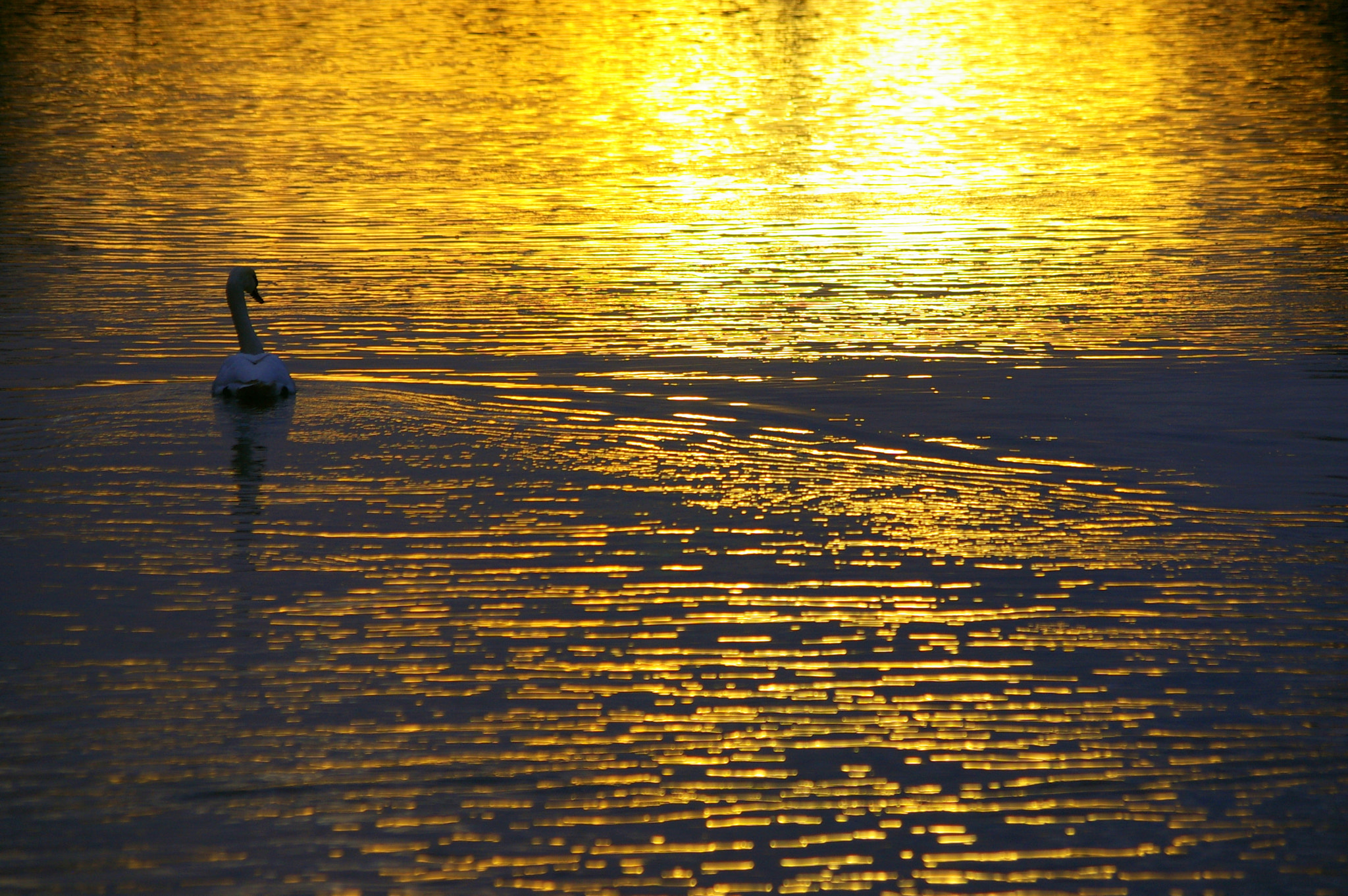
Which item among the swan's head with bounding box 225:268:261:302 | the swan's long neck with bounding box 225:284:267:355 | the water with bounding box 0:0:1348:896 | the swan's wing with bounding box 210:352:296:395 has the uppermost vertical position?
the swan's head with bounding box 225:268:261:302

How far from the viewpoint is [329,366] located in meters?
12.7

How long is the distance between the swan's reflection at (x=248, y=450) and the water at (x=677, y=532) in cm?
5

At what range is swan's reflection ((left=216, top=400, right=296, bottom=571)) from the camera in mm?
9320

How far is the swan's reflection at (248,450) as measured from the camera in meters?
9.32

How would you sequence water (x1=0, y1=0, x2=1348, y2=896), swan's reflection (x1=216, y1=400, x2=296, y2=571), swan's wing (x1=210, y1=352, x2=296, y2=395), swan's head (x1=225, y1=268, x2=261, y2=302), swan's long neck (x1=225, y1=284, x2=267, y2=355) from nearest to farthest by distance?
water (x1=0, y1=0, x2=1348, y2=896) → swan's reflection (x1=216, y1=400, x2=296, y2=571) → swan's wing (x1=210, y1=352, x2=296, y2=395) → swan's long neck (x1=225, y1=284, x2=267, y2=355) → swan's head (x1=225, y1=268, x2=261, y2=302)

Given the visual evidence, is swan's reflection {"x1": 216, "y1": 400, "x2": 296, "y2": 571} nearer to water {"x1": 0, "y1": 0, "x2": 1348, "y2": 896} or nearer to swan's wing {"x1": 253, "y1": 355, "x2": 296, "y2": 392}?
water {"x1": 0, "y1": 0, "x2": 1348, "y2": 896}

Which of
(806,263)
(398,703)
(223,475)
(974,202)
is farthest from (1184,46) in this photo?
(398,703)

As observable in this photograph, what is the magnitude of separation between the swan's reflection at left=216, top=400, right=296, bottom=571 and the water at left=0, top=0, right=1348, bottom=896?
5 cm

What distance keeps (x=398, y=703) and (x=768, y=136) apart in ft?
61.9

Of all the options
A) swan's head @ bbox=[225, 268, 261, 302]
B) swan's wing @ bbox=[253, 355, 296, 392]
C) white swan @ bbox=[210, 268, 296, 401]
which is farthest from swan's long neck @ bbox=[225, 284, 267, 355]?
swan's wing @ bbox=[253, 355, 296, 392]

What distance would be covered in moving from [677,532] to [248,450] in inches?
119

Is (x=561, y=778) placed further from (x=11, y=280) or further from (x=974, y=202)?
(x=974, y=202)

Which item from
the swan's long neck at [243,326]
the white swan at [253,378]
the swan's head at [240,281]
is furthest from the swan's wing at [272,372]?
the swan's head at [240,281]

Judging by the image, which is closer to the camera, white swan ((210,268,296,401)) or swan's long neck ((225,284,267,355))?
white swan ((210,268,296,401))
